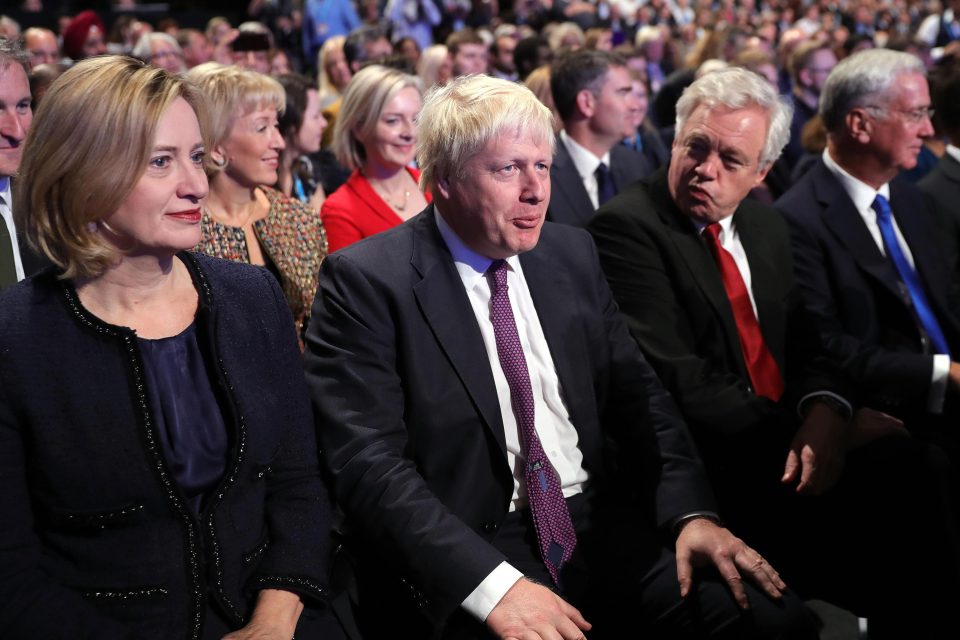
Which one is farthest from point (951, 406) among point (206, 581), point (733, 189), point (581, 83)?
point (581, 83)

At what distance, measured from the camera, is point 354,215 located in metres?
3.88

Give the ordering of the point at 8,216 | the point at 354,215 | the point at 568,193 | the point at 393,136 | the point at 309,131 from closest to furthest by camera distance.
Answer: the point at 8,216, the point at 354,215, the point at 393,136, the point at 568,193, the point at 309,131

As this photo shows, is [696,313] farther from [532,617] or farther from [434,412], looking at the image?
[532,617]

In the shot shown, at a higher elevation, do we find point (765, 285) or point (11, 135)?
point (11, 135)

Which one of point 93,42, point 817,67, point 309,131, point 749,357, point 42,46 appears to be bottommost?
point 93,42

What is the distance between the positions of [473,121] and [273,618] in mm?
1114

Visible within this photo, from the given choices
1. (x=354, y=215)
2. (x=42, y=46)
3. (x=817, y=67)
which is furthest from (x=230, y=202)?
(x=42, y=46)

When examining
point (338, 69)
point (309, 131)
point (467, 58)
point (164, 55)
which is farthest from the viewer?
point (467, 58)

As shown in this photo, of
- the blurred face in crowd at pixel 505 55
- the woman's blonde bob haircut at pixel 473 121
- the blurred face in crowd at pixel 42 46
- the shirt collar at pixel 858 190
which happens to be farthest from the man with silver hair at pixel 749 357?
the blurred face in crowd at pixel 505 55

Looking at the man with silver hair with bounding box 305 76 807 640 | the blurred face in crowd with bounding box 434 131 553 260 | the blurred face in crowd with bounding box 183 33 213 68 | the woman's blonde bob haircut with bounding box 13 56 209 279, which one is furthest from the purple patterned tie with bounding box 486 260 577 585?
the blurred face in crowd with bounding box 183 33 213 68

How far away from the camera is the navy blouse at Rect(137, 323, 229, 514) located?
182 centimetres

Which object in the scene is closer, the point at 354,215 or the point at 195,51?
the point at 354,215

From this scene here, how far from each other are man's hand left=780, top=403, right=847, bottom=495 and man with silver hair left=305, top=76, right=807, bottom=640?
0.40 meters

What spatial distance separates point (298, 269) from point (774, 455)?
1.61 meters
